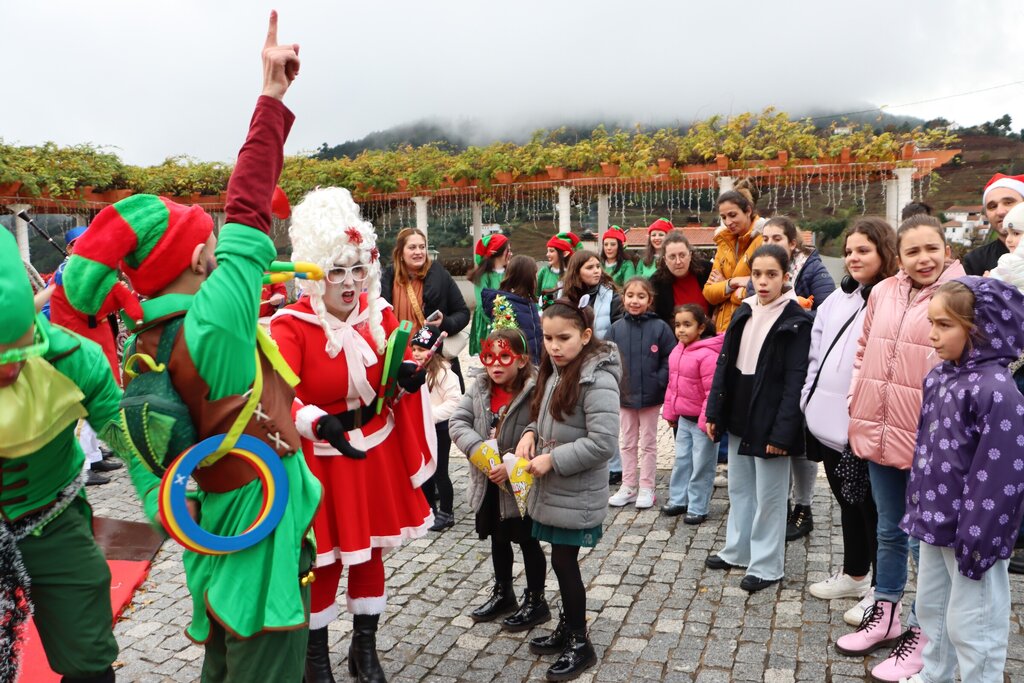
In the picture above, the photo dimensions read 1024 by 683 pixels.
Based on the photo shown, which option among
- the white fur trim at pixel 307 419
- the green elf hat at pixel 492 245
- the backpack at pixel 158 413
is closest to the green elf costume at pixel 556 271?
the green elf hat at pixel 492 245

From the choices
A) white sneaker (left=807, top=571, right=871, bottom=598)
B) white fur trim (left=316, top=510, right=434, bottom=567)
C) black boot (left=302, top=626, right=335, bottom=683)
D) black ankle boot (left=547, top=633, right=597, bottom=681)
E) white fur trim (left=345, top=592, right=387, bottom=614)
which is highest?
white fur trim (left=316, top=510, right=434, bottom=567)

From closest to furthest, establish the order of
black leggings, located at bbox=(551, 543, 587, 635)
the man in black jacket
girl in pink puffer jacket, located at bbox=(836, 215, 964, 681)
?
girl in pink puffer jacket, located at bbox=(836, 215, 964, 681) < black leggings, located at bbox=(551, 543, 587, 635) < the man in black jacket

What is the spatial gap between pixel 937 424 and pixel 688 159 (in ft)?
33.9

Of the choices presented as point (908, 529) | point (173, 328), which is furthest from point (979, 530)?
point (173, 328)

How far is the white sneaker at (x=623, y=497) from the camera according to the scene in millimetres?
6113

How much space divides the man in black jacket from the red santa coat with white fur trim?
3.47 meters

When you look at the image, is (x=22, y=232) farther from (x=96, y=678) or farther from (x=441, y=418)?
(x=96, y=678)

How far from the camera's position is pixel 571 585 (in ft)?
12.1

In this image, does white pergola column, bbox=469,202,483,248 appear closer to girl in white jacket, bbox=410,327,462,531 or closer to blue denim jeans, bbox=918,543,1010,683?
girl in white jacket, bbox=410,327,462,531

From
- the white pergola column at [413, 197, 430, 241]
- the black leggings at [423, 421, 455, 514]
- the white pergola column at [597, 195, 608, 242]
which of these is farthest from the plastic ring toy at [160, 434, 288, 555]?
the white pergola column at [413, 197, 430, 241]

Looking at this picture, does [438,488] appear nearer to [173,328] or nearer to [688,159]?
[173,328]

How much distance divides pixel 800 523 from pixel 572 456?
99.2 inches

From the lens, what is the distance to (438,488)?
5.91 meters

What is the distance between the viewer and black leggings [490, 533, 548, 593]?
4125 millimetres
